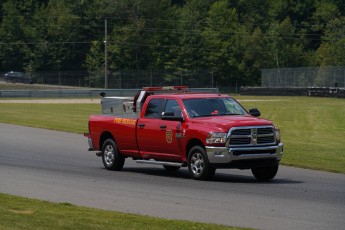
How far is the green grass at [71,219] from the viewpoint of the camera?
11023mm

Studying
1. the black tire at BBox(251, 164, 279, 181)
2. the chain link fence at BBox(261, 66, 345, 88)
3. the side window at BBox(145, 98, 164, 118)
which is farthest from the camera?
the chain link fence at BBox(261, 66, 345, 88)

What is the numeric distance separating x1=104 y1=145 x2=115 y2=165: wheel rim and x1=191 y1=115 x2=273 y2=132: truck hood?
2878mm

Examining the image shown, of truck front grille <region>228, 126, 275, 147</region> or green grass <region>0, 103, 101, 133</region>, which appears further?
green grass <region>0, 103, 101, 133</region>

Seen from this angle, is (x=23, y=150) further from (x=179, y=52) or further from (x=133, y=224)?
(x=179, y=52)

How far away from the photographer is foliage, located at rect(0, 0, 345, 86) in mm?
108250

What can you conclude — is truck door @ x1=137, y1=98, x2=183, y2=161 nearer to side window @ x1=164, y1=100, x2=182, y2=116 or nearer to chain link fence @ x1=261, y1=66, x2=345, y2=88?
side window @ x1=164, y1=100, x2=182, y2=116

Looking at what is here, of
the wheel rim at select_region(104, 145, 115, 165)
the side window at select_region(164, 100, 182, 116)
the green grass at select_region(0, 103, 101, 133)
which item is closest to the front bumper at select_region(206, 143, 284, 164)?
the side window at select_region(164, 100, 182, 116)

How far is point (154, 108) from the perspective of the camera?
1933cm

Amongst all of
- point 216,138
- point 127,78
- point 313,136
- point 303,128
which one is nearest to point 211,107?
point 216,138

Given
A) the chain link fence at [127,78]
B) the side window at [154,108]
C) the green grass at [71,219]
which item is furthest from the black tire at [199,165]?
the chain link fence at [127,78]

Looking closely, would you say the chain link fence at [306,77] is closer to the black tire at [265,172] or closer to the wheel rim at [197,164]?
the black tire at [265,172]

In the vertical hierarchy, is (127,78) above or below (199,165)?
above

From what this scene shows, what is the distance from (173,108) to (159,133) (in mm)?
637

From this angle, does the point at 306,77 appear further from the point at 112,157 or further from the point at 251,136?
the point at 251,136
